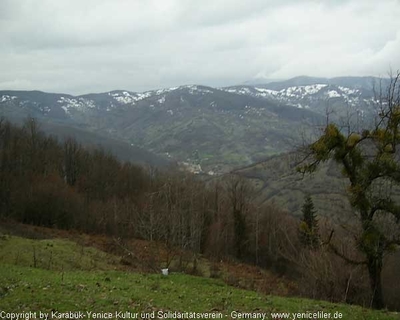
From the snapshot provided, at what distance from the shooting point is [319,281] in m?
23.0

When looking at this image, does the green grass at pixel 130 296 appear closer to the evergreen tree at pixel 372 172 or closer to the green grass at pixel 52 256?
the evergreen tree at pixel 372 172

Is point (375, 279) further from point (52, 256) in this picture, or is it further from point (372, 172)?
point (52, 256)

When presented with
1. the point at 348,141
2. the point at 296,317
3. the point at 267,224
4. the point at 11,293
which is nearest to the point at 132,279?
the point at 11,293

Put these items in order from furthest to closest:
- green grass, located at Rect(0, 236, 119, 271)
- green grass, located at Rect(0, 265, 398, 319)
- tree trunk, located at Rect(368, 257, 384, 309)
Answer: green grass, located at Rect(0, 236, 119, 271), tree trunk, located at Rect(368, 257, 384, 309), green grass, located at Rect(0, 265, 398, 319)

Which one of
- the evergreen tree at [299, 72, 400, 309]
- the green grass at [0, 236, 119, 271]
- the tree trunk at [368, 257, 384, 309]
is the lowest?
the green grass at [0, 236, 119, 271]

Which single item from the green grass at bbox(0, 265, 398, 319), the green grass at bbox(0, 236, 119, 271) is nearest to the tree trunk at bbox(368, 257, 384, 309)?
the green grass at bbox(0, 265, 398, 319)

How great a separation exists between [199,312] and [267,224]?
198ft

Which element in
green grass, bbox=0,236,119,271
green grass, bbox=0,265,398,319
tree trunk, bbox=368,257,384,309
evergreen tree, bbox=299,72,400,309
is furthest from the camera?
green grass, bbox=0,236,119,271

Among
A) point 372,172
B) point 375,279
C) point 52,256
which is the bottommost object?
point 52,256

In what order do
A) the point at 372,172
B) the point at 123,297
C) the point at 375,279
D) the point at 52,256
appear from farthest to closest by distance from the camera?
1. the point at 52,256
2. the point at 375,279
3. the point at 372,172
4. the point at 123,297

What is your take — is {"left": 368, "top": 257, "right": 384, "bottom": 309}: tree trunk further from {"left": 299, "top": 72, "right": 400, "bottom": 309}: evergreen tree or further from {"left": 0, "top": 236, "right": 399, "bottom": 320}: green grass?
{"left": 0, "top": 236, "right": 399, "bottom": 320}: green grass

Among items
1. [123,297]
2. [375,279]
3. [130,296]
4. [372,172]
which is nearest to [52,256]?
[130,296]

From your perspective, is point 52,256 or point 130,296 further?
point 52,256

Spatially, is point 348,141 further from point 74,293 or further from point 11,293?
point 11,293
